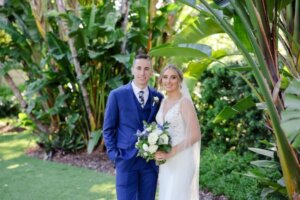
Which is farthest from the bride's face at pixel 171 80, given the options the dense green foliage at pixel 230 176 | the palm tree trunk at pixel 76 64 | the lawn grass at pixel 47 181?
the palm tree trunk at pixel 76 64

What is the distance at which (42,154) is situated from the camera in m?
8.06

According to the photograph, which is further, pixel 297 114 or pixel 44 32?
pixel 44 32

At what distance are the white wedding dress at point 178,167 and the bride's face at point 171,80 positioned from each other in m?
0.13

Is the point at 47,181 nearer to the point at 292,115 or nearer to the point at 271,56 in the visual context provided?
the point at 271,56

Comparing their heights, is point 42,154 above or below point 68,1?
below

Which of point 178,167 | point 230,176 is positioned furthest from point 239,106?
point 230,176

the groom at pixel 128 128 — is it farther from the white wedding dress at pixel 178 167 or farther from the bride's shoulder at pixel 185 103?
the bride's shoulder at pixel 185 103

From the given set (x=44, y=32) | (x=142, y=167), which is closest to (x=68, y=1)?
(x=44, y=32)

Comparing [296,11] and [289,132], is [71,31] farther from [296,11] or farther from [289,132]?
[289,132]

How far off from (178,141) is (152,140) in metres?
0.29

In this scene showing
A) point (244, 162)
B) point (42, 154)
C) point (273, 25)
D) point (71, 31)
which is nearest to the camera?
point (273, 25)

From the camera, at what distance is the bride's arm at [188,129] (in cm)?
325

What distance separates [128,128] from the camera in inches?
134

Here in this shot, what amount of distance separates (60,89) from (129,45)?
5.28 ft
